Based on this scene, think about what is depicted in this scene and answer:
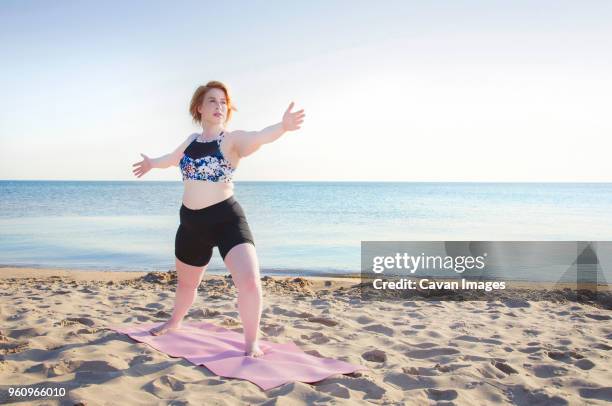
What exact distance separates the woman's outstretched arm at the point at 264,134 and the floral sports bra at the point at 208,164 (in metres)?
0.16

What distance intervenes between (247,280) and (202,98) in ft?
5.55

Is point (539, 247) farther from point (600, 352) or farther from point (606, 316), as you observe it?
point (600, 352)

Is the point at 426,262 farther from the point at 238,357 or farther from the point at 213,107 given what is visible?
the point at 213,107

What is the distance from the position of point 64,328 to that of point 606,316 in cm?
592

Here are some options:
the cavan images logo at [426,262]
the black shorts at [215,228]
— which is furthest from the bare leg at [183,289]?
the cavan images logo at [426,262]

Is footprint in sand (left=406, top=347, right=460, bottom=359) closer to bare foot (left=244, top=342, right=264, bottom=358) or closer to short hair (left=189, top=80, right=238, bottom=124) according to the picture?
bare foot (left=244, top=342, right=264, bottom=358)

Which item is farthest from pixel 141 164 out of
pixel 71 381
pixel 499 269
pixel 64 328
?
pixel 499 269

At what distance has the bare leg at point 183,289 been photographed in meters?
4.48

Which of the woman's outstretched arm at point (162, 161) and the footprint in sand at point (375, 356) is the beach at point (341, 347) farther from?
the woman's outstretched arm at point (162, 161)

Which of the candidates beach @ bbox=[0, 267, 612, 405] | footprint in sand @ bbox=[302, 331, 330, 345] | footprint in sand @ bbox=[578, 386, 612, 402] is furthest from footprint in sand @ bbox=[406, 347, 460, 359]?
footprint in sand @ bbox=[578, 386, 612, 402]

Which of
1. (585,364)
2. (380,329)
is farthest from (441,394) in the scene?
(380,329)

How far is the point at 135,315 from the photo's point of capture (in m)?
5.54

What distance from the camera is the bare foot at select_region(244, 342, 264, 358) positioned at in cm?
407

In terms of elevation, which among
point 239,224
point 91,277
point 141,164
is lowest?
point 91,277
